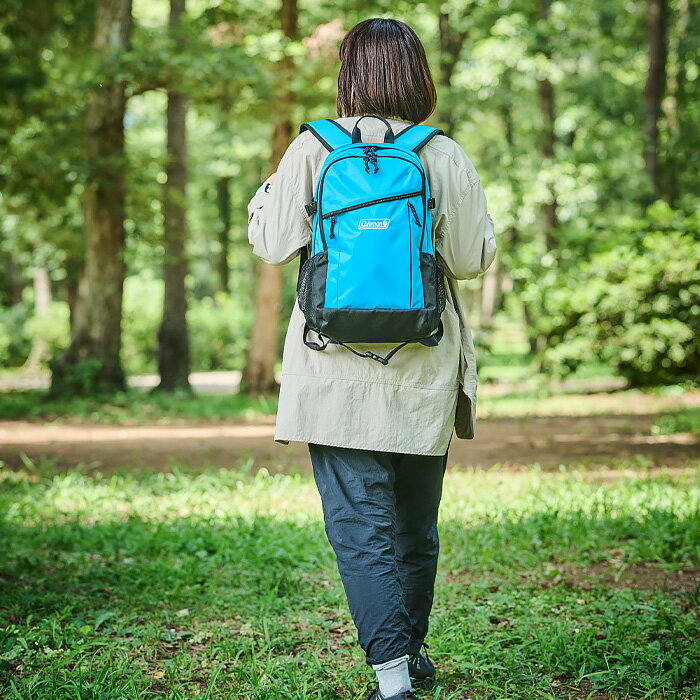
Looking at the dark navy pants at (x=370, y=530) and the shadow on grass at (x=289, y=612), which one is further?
the shadow on grass at (x=289, y=612)

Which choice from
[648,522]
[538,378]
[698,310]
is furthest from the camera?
[538,378]

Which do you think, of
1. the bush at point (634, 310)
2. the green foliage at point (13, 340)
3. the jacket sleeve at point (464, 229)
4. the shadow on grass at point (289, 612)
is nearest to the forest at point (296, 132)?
the bush at point (634, 310)

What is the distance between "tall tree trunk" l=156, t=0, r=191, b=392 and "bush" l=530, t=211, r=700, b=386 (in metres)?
6.40

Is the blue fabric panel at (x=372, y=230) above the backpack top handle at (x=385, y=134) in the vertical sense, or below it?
below

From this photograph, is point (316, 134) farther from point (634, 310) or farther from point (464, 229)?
point (634, 310)

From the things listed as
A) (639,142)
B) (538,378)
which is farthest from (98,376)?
(639,142)

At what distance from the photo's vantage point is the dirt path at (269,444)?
7.77m

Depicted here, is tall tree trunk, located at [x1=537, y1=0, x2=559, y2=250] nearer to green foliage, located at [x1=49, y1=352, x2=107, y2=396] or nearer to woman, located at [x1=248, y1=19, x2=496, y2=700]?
green foliage, located at [x1=49, y1=352, x2=107, y2=396]

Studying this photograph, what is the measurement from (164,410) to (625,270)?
22.4ft

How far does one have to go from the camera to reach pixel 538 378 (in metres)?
15.4

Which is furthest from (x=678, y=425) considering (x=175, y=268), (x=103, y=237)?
(x=175, y=268)

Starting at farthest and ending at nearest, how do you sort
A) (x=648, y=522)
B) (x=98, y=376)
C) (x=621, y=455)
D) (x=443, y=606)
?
1. (x=98, y=376)
2. (x=621, y=455)
3. (x=648, y=522)
4. (x=443, y=606)

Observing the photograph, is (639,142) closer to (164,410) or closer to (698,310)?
(698,310)

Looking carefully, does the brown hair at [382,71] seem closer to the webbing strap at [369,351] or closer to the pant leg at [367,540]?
the webbing strap at [369,351]
